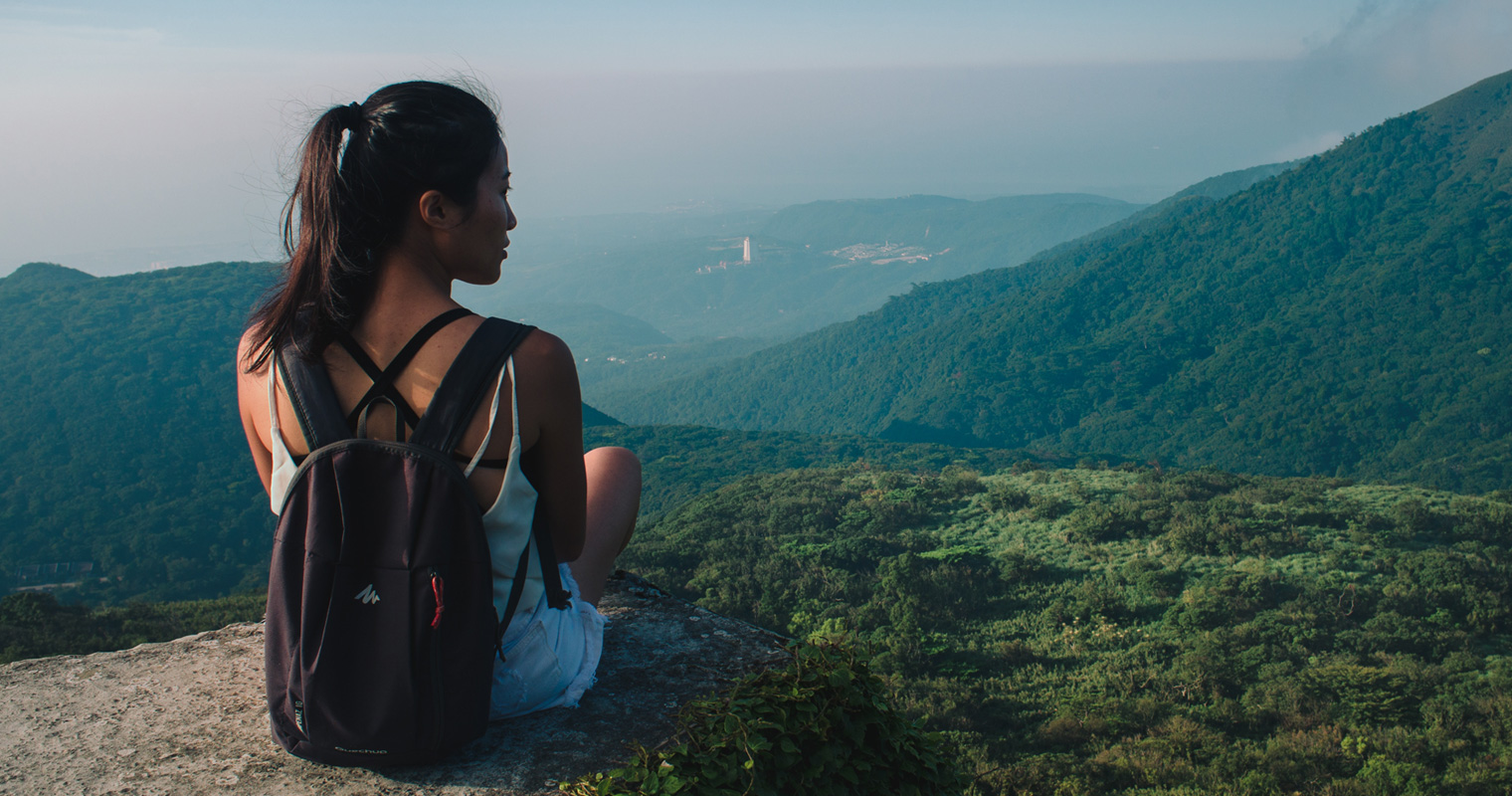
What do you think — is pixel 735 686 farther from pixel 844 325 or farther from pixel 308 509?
pixel 844 325

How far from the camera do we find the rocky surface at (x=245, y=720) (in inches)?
103

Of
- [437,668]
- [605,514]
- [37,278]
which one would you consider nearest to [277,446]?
[437,668]

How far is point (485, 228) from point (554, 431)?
0.60 meters

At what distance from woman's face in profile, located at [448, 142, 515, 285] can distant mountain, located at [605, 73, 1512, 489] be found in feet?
201

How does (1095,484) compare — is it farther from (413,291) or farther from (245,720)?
(413,291)

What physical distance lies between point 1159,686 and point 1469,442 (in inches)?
2100

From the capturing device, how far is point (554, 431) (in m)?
2.32

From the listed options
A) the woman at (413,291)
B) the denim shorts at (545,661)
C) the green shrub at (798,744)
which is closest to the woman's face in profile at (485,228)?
the woman at (413,291)

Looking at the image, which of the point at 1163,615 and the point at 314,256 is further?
the point at 1163,615

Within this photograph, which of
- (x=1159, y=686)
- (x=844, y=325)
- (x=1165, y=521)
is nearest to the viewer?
(x=1159, y=686)

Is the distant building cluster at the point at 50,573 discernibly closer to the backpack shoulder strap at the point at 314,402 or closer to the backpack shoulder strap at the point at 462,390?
the backpack shoulder strap at the point at 314,402

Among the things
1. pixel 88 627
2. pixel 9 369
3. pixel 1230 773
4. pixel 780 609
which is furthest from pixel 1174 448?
pixel 9 369

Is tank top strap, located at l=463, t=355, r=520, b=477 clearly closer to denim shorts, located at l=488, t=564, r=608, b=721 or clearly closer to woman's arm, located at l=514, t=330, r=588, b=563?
woman's arm, located at l=514, t=330, r=588, b=563

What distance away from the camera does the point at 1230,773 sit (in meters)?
11.7
